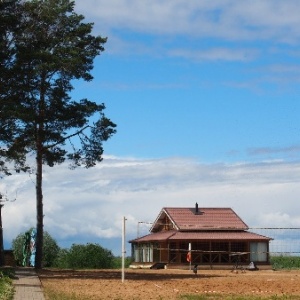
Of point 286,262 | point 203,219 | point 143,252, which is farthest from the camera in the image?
point 286,262

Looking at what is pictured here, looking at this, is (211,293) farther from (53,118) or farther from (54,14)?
(54,14)

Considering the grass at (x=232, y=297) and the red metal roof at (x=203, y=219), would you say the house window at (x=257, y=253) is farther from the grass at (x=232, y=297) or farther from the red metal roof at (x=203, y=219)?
the grass at (x=232, y=297)

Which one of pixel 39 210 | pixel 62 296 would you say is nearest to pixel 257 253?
pixel 39 210

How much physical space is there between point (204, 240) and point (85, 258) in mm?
8660

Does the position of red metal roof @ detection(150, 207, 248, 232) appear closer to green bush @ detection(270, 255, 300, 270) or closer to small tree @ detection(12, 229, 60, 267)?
green bush @ detection(270, 255, 300, 270)

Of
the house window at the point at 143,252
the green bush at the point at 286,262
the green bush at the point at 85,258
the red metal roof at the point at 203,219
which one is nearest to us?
the green bush at the point at 85,258

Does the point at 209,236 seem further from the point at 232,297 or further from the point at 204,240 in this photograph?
the point at 232,297

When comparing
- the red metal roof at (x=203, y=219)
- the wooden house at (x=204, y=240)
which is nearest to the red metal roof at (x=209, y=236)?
the wooden house at (x=204, y=240)

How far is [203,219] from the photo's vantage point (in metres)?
61.5

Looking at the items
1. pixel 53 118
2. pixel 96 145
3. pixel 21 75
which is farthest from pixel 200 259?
pixel 21 75

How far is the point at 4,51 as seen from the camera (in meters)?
37.9

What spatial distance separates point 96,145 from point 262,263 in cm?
1856

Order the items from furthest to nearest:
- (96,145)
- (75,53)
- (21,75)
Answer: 1. (96,145)
2. (75,53)
3. (21,75)

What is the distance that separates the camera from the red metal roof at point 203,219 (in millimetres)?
60031
